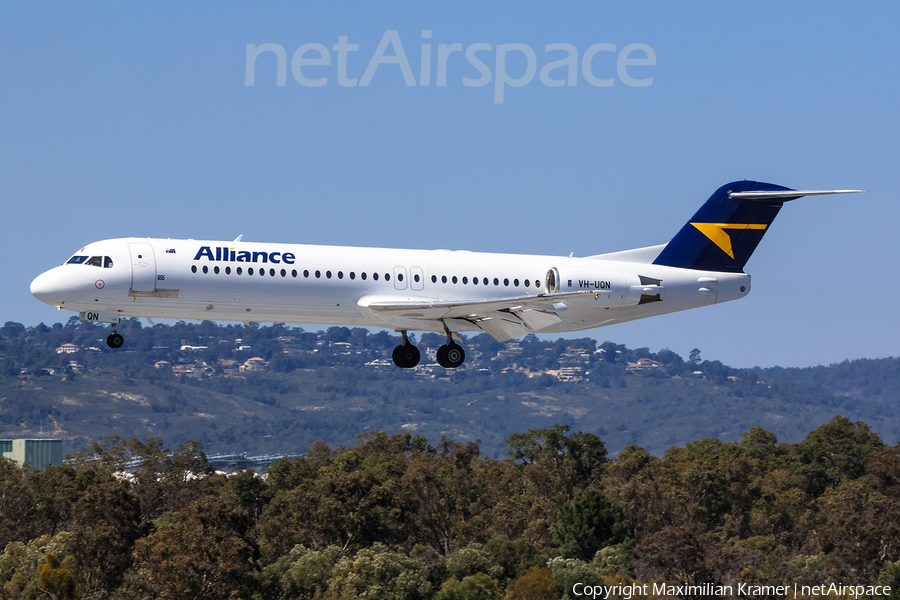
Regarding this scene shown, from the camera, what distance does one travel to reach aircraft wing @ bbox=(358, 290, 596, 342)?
40.8m

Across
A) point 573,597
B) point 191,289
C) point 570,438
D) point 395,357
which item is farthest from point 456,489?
point 191,289

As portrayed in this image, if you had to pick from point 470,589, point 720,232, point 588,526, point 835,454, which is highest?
point 720,232

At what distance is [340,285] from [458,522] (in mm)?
73124

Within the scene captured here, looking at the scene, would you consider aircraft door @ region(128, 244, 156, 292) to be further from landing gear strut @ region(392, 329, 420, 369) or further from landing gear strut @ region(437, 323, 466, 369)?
landing gear strut @ region(437, 323, 466, 369)

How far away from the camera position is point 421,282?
42.0 metres

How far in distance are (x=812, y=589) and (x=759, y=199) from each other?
1843 inches

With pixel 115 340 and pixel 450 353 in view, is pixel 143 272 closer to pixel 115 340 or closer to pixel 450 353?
pixel 115 340

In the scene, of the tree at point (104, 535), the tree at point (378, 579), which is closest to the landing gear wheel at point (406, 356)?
the tree at point (378, 579)

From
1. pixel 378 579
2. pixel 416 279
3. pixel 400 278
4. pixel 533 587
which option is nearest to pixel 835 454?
pixel 533 587

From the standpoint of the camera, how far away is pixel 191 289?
127 feet

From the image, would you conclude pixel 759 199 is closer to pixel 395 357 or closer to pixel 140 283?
pixel 395 357

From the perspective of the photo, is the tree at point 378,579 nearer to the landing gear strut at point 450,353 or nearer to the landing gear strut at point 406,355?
the landing gear strut at point 406,355

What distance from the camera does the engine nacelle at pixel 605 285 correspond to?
144 ft

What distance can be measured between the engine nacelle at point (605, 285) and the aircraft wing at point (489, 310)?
403mm
